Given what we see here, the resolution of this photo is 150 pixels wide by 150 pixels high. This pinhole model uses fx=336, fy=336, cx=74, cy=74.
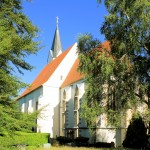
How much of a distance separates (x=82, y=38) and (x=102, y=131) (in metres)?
12.0

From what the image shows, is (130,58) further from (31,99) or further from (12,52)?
(31,99)

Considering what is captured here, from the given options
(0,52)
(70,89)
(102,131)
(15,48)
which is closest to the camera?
(0,52)

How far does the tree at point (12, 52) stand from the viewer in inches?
470

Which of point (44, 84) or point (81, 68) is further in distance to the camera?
point (44, 84)

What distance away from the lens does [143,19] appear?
1797cm

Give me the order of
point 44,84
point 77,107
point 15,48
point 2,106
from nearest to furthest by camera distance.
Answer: point 2,106, point 15,48, point 77,107, point 44,84

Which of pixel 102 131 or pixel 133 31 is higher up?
pixel 133 31

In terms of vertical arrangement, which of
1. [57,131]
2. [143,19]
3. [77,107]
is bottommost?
[57,131]

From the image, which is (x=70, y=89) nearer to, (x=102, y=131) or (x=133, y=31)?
(x=102, y=131)

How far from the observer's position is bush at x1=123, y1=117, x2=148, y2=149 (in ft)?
78.1

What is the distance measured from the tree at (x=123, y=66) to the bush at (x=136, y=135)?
15.7ft

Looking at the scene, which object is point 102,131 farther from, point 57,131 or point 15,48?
point 15,48

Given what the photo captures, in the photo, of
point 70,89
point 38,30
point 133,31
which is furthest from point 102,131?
point 38,30

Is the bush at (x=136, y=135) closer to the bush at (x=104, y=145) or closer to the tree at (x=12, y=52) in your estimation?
the bush at (x=104, y=145)
